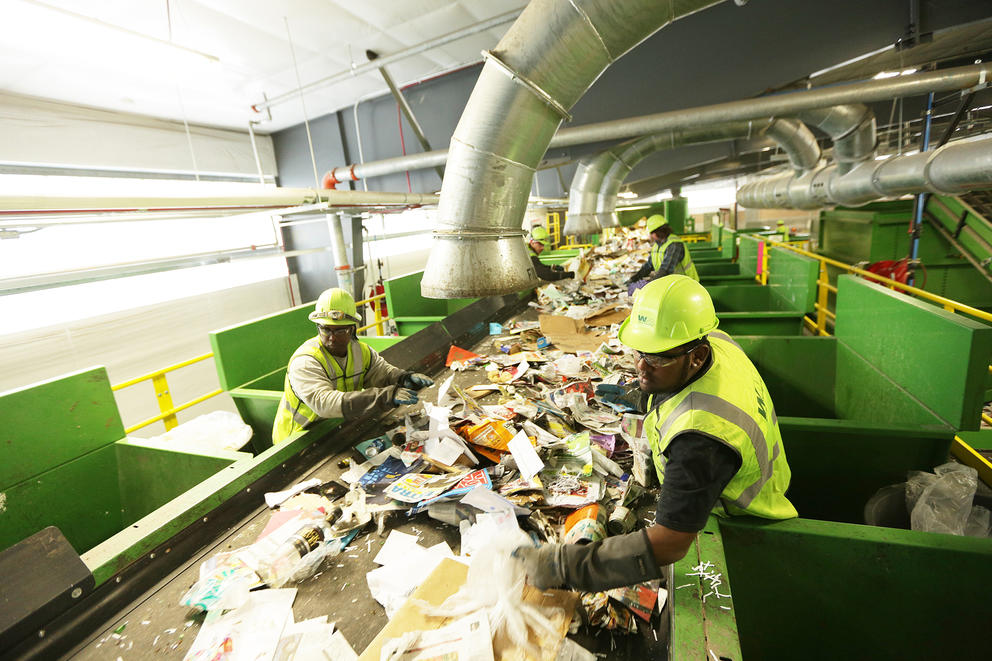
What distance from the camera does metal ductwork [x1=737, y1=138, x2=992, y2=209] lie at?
3.23 metres

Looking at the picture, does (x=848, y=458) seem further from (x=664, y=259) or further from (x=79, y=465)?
(x=79, y=465)

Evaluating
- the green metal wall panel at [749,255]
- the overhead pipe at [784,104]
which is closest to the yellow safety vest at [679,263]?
the overhead pipe at [784,104]

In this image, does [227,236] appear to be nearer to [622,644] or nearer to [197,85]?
[197,85]

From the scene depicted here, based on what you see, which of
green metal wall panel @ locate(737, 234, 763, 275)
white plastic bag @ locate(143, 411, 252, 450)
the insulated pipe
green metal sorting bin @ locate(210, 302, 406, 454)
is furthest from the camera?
green metal wall panel @ locate(737, 234, 763, 275)

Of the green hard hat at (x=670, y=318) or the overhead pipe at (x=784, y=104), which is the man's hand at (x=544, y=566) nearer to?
the green hard hat at (x=670, y=318)

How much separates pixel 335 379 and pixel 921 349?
3.29 metres

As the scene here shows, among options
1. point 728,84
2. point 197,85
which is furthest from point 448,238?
point 197,85

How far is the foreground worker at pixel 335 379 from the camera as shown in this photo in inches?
91.8

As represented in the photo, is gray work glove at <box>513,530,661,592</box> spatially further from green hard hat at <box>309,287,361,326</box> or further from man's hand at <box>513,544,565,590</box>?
green hard hat at <box>309,287,361,326</box>

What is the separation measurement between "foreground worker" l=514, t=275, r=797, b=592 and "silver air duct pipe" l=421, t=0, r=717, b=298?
3.18 feet

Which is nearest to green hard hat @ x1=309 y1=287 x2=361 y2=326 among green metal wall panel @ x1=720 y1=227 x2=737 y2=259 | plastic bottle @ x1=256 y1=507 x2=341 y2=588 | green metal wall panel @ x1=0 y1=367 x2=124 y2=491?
plastic bottle @ x1=256 y1=507 x2=341 y2=588

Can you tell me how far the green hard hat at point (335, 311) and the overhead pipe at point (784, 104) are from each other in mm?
2266

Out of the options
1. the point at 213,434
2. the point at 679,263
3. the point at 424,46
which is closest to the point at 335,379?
the point at 213,434

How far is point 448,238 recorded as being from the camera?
219cm
